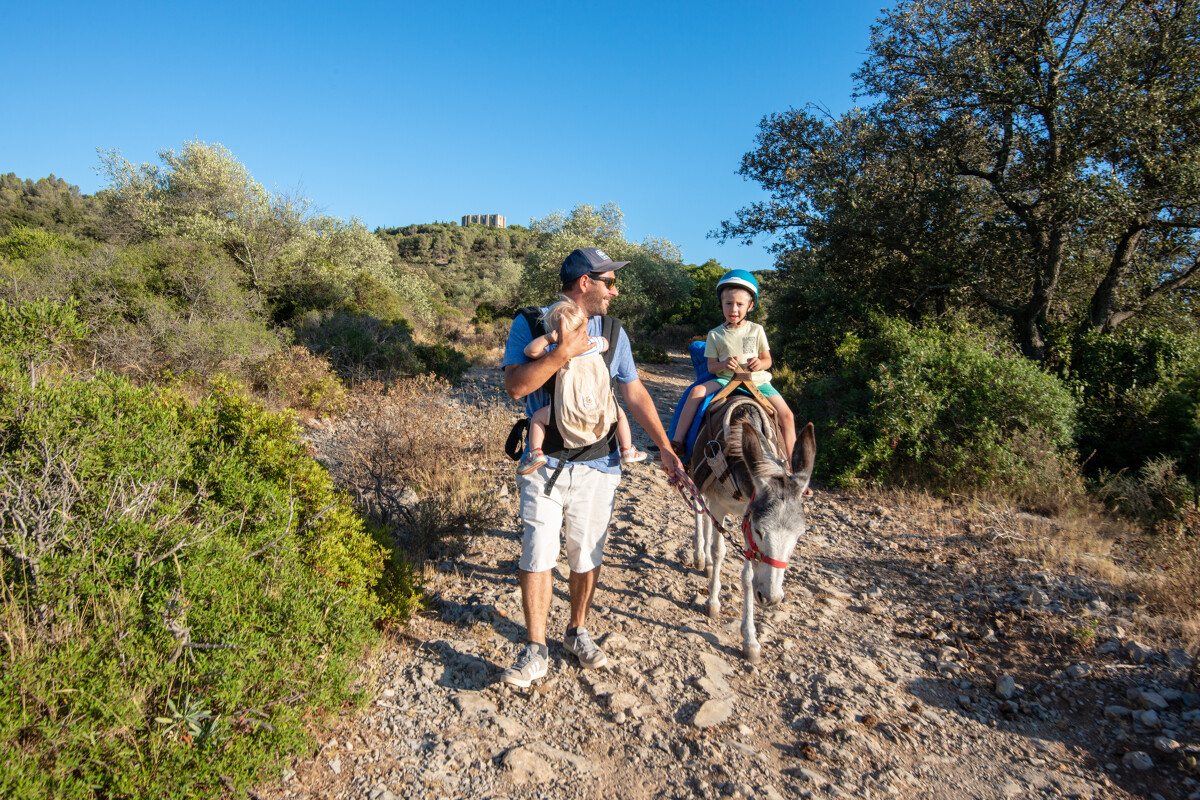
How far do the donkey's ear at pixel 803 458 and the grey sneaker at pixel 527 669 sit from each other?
175 centimetres

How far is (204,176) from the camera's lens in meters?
16.4

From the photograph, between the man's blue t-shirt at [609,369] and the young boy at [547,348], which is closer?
the young boy at [547,348]

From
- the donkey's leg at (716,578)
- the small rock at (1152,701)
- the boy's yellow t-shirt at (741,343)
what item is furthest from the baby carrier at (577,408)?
the small rock at (1152,701)

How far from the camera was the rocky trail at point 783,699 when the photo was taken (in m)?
2.74

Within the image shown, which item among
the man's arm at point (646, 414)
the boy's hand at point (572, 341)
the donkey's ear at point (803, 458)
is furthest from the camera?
the man's arm at point (646, 414)

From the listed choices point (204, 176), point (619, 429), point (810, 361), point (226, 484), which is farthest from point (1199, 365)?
point (204, 176)

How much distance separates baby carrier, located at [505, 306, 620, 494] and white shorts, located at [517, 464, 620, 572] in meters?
0.07

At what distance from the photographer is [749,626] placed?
3791 mm

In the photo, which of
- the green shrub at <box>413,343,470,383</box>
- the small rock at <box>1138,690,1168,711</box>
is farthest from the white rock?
the green shrub at <box>413,343,470,383</box>

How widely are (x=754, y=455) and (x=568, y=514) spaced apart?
1168 mm

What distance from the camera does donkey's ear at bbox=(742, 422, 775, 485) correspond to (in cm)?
342

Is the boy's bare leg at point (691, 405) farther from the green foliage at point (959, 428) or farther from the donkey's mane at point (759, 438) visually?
the green foliage at point (959, 428)

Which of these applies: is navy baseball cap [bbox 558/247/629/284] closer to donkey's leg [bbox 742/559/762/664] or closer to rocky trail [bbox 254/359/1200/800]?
donkey's leg [bbox 742/559/762/664]

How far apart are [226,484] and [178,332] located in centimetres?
692
